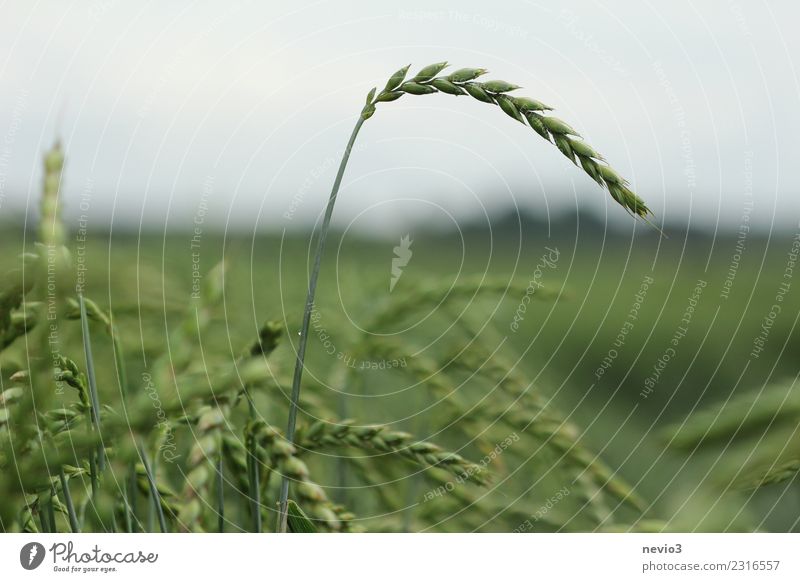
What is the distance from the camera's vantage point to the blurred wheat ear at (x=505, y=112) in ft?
2.07

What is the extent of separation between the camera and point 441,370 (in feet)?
3.58

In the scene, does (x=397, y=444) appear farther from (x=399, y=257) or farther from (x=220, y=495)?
(x=399, y=257)

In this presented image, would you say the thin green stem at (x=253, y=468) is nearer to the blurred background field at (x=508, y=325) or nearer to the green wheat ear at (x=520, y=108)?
the blurred background field at (x=508, y=325)

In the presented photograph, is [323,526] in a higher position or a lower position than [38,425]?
lower

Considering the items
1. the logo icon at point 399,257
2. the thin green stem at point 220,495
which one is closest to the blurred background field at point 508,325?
the logo icon at point 399,257

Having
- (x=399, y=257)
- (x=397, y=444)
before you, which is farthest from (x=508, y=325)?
(x=397, y=444)

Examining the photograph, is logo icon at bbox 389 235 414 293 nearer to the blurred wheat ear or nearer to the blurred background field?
the blurred background field

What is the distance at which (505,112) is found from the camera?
0.67m

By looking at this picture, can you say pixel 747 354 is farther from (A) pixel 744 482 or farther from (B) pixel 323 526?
(A) pixel 744 482
